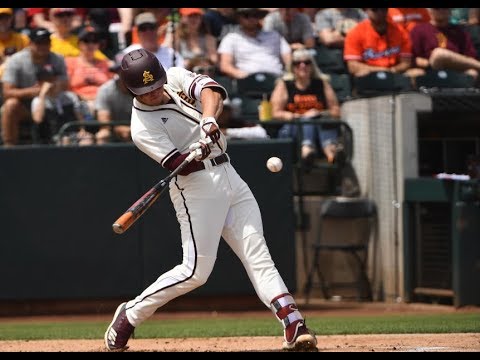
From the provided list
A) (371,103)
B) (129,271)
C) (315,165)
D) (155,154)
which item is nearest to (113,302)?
(129,271)

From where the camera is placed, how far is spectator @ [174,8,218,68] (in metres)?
11.2

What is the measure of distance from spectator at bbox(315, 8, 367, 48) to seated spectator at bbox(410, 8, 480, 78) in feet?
2.28

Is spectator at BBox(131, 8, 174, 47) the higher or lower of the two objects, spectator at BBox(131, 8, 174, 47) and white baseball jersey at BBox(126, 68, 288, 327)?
the higher

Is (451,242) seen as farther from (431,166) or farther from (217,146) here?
(217,146)

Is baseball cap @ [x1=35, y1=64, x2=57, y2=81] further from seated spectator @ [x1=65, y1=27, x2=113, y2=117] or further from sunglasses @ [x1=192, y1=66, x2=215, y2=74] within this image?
sunglasses @ [x1=192, y1=66, x2=215, y2=74]

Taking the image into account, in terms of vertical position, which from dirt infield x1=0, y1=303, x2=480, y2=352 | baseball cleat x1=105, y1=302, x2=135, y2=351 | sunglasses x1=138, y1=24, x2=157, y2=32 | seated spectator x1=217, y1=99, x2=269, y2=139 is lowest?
dirt infield x1=0, y1=303, x2=480, y2=352

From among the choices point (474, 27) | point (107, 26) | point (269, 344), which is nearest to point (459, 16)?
point (474, 27)

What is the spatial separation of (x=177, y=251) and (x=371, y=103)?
2786mm

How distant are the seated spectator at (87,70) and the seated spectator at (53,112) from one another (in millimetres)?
349

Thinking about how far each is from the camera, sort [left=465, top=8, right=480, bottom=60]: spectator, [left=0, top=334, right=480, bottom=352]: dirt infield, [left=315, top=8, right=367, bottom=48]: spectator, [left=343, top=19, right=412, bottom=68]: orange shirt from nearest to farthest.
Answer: [left=0, top=334, right=480, bottom=352]: dirt infield
[left=343, top=19, right=412, bottom=68]: orange shirt
[left=315, top=8, right=367, bottom=48]: spectator
[left=465, top=8, right=480, bottom=60]: spectator

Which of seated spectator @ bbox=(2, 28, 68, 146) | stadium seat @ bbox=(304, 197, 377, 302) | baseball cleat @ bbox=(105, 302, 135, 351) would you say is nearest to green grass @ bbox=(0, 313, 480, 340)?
stadium seat @ bbox=(304, 197, 377, 302)

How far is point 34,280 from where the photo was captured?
10195 millimetres

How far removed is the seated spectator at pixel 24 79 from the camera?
1028 centimetres

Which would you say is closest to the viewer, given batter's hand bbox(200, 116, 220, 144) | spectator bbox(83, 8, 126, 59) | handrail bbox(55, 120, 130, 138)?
batter's hand bbox(200, 116, 220, 144)
